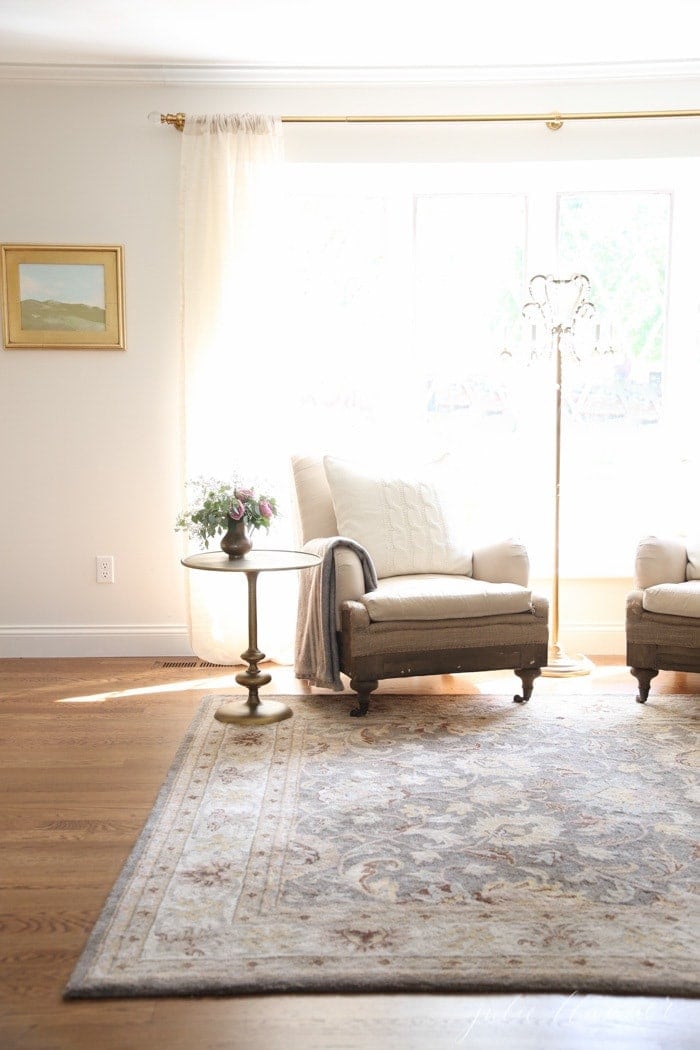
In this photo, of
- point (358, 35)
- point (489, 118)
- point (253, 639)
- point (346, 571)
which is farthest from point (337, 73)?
point (253, 639)

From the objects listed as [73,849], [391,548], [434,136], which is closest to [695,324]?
[434,136]

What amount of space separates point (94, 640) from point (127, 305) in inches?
60.2

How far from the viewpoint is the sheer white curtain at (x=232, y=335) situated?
431cm

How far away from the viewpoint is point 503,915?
2061 millimetres

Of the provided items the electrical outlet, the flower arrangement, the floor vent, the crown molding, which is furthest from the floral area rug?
the crown molding

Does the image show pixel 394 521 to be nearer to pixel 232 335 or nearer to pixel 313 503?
pixel 313 503

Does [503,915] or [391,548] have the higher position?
[391,548]

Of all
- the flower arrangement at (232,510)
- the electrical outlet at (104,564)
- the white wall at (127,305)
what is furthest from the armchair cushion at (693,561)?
the electrical outlet at (104,564)

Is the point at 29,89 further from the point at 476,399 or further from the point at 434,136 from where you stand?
A: the point at 476,399

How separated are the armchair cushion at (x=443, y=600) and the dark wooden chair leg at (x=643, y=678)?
19.5 inches

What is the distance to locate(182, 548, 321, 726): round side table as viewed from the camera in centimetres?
340

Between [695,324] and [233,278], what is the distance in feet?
7.15

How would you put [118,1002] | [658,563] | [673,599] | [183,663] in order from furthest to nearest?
[183,663], [658,563], [673,599], [118,1002]

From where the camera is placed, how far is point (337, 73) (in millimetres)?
4340
